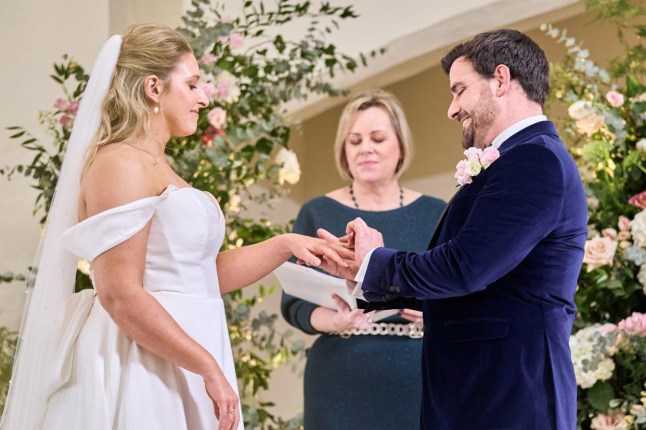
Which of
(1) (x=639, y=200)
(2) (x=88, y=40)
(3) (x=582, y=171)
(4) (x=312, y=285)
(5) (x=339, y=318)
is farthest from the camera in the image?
(2) (x=88, y=40)

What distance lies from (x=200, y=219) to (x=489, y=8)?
282cm

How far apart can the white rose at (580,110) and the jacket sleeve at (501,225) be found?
59.9 inches

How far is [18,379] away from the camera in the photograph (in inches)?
96.6

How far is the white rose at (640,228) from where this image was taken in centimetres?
345

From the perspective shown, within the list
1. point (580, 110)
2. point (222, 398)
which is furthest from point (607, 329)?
point (222, 398)

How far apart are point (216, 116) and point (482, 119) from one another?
147 centimetres

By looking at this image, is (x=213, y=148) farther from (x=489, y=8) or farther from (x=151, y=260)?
(x=489, y=8)

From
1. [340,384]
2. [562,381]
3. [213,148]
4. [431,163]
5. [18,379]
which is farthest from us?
[431,163]

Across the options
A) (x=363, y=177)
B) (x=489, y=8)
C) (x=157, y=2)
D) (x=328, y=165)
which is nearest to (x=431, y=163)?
(x=328, y=165)

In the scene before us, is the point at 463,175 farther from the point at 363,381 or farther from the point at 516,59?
the point at 363,381

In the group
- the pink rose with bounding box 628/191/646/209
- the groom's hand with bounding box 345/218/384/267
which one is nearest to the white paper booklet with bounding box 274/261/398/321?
the groom's hand with bounding box 345/218/384/267

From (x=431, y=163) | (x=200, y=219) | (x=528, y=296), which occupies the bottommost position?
(x=528, y=296)

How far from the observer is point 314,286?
10.6 feet

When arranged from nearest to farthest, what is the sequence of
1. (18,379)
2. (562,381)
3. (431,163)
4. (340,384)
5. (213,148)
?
1. (562,381)
2. (18,379)
3. (340,384)
4. (213,148)
5. (431,163)
